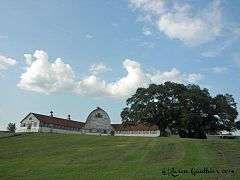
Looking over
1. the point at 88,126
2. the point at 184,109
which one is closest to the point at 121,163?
the point at 184,109

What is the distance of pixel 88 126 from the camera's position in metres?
132

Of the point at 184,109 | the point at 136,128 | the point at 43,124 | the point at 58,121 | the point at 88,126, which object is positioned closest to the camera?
the point at 184,109

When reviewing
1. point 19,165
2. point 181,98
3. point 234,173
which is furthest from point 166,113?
point 234,173

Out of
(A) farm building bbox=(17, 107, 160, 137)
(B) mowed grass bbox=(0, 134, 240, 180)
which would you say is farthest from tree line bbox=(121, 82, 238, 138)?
(B) mowed grass bbox=(0, 134, 240, 180)

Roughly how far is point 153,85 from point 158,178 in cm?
7165

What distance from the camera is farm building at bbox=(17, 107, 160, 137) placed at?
118250 millimetres

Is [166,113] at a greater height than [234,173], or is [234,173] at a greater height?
[166,113]

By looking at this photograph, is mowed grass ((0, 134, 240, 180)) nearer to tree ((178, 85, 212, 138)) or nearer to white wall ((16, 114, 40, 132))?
tree ((178, 85, 212, 138))

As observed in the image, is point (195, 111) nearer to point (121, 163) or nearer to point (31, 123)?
point (31, 123)

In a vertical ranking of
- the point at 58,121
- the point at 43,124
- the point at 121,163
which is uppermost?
the point at 58,121

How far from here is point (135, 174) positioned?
30250 mm

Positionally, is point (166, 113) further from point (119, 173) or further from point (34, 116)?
point (119, 173)

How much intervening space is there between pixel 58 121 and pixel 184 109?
142 ft

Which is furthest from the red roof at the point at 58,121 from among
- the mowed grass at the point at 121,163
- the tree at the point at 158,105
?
the mowed grass at the point at 121,163
